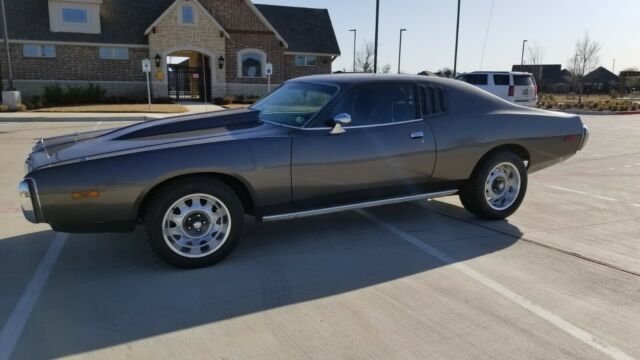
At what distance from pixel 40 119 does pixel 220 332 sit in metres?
18.3

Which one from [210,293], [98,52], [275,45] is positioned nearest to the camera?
[210,293]

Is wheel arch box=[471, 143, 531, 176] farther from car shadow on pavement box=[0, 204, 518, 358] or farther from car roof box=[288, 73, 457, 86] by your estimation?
car roof box=[288, 73, 457, 86]

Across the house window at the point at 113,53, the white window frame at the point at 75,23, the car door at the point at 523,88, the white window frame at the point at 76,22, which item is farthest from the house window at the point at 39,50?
the car door at the point at 523,88

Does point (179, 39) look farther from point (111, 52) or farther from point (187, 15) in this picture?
point (111, 52)

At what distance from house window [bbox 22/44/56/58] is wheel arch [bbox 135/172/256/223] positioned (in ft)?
92.9

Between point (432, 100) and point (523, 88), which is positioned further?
point (523, 88)

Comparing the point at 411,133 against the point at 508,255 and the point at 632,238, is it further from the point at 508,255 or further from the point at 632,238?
the point at 632,238

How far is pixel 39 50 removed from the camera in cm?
2811

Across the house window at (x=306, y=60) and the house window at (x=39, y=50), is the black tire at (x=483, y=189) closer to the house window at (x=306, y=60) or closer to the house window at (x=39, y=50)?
the house window at (x=39, y=50)

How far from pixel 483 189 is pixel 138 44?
27706 mm

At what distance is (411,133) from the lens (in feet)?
16.5

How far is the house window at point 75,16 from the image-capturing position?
28.3 metres

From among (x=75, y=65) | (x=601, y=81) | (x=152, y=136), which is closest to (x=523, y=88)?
(x=152, y=136)

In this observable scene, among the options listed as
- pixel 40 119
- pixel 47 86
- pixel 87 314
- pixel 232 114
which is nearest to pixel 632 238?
pixel 232 114
